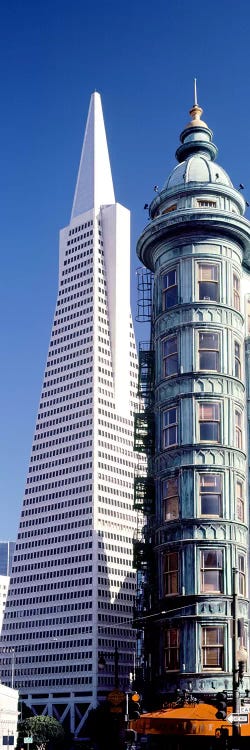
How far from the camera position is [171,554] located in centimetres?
6962

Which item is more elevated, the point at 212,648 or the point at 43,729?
the point at 212,648

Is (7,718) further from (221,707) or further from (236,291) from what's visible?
(221,707)

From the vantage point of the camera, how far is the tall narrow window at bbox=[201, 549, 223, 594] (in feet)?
222

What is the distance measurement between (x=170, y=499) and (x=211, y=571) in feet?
19.0

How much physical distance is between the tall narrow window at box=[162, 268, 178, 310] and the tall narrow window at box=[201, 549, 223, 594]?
691 inches

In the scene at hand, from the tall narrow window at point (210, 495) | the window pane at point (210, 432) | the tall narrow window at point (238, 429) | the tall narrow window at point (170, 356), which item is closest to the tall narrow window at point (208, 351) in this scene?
the tall narrow window at point (170, 356)

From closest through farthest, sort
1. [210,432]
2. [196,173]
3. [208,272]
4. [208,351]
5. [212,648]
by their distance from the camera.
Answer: [212,648], [210,432], [208,351], [208,272], [196,173]

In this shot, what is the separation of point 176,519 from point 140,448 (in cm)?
1133

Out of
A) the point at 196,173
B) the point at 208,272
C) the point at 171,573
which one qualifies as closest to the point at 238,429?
the point at 171,573

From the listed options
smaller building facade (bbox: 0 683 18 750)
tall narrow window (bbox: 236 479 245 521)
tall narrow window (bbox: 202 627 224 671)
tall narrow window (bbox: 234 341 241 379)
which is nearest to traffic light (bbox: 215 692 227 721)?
tall narrow window (bbox: 202 627 224 671)

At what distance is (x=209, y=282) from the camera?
74062mm

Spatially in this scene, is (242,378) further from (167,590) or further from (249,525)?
(167,590)

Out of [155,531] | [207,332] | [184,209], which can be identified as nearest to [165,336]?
[207,332]

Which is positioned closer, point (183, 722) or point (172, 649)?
point (183, 722)
